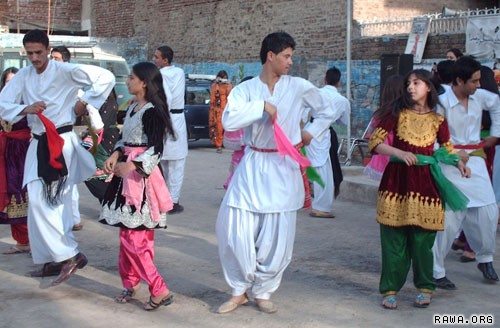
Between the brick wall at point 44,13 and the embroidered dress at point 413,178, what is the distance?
30824mm

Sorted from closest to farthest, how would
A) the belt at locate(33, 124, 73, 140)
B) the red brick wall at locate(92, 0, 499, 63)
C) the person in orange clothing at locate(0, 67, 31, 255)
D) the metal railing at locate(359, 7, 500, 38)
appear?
1. the belt at locate(33, 124, 73, 140)
2. the person in orange clothing at locate(0, 67, 31, 255)
3. the metal railing at locate(359, 7, 500, 38)
4. the red brick wall at locate(92, 0, 499, 63)

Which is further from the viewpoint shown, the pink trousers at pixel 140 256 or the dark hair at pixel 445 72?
the dark hair at pixel 445 72

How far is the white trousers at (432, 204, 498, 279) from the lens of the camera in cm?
592

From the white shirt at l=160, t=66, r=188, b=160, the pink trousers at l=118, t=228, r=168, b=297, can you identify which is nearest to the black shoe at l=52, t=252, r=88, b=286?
the pink trousers at l=118, t=228, r=168, b=297

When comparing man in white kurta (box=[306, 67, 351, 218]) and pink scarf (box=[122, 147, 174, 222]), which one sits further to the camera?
man in white kurta (box=[306, 67, 351, 218])

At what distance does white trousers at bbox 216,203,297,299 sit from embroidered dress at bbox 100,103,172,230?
47 cm

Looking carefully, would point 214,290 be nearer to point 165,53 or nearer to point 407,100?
point 407,100

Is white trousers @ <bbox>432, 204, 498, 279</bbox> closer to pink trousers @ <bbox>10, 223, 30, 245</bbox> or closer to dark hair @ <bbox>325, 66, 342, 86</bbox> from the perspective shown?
dark hair @ <bbox>325, 66, 342, 86</bbox>

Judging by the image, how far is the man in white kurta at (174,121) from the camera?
927cm

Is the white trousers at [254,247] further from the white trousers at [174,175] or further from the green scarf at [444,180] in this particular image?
the white trousers at [174,175]

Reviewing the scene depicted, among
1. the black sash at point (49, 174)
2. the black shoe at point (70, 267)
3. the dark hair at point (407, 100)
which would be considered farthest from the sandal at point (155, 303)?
the dark hair at point (407, 100)

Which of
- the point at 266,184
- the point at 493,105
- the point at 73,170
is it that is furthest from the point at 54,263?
the point at 493,105

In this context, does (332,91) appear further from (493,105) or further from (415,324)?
(415,324)

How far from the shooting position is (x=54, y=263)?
628cm
